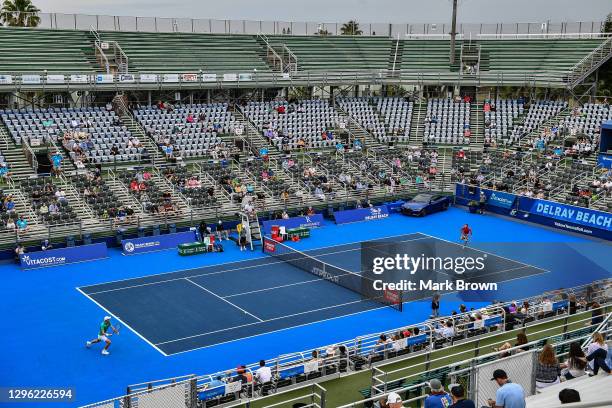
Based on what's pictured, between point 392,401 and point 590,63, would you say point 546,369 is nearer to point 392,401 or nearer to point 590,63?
point 392,401

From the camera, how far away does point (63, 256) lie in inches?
1528

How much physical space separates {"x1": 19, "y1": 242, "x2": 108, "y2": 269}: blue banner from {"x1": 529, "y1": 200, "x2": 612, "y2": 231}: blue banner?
81.5 feet

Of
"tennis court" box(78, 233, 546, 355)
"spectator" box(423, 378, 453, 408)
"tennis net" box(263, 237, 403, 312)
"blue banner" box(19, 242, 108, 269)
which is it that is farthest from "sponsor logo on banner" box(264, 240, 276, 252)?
"spectator" box(423, 378, 453, 408)

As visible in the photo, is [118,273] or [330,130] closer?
[118,273]

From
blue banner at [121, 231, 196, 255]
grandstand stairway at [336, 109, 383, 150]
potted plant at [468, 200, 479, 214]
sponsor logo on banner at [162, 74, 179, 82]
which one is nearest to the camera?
blue banner at [121, 231, 196, 255]

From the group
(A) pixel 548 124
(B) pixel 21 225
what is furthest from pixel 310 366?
(A) pixel 548 124

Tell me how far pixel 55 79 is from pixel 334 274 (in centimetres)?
2602

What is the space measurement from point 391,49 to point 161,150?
28.1m

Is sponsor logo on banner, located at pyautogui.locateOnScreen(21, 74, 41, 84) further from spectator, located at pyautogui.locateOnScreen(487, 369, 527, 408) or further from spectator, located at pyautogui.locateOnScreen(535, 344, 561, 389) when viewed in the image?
spectator, located at pyautogui.locateOnScreen(487, 369, 527, 408)

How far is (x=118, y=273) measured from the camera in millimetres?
37156

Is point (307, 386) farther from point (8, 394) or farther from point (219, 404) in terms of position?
point (8, 394)

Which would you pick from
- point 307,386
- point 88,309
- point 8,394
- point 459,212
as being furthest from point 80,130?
point 307,386

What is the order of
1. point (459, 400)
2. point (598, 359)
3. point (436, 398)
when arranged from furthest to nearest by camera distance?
point (598, 359)
point (436, 398)
point (459, 400)

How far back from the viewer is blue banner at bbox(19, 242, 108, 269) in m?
37.8
